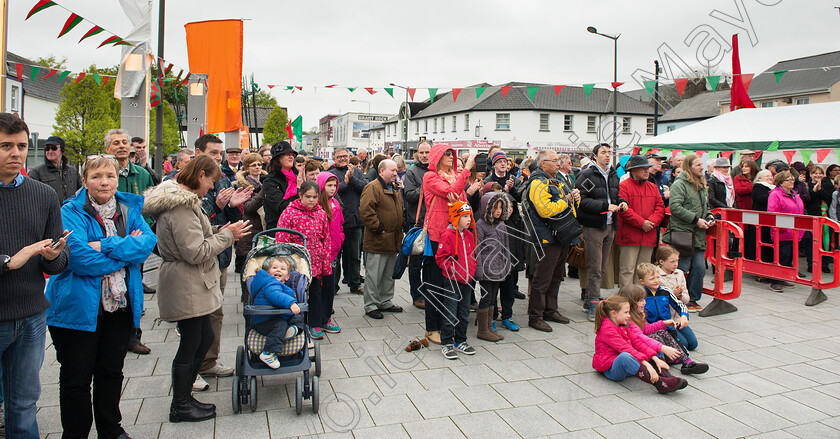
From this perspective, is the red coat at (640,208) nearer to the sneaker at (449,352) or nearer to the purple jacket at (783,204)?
the sneaker at (449,352)

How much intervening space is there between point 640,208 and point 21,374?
21.9ft

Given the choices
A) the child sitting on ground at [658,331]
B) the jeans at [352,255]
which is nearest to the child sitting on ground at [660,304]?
the child sitting on ground at [658,331]

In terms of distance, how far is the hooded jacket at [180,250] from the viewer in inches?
138

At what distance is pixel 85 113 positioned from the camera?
30594 millimetres

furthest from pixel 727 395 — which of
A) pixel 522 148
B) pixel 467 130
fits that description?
pixel 467 130

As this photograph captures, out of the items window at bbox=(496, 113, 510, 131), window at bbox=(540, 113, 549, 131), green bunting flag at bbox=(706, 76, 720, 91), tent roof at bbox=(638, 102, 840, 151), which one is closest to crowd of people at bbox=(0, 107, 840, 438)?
tent roof at bbox=(638, 102, 840, 151)

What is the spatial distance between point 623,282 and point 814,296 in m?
3.26

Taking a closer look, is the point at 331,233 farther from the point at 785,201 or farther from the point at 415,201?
the point at 785,201

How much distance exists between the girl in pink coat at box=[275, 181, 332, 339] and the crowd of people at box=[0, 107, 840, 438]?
0.05 feet

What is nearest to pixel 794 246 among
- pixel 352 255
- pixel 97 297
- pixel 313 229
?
pixel 352 255

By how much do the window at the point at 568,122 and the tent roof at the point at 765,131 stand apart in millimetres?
33728

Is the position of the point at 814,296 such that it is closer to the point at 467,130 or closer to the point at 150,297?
the point at 150,297

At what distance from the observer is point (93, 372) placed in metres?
3.18

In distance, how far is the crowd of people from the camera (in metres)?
2.88
